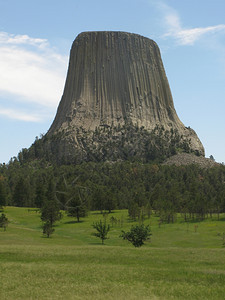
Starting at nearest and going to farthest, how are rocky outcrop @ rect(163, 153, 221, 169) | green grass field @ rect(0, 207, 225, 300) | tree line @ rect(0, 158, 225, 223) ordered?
1. green grass field @ rect(0, 207, 225, 300)
2. tree line @ rect(0, 158, 225, 223)
3. rocky outcrop @ rect(163, 153, 221, 169)

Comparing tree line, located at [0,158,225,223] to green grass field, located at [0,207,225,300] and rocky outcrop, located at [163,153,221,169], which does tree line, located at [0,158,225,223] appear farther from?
green grass field, located at [0,207,225,300]

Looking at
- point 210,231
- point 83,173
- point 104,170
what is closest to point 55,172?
point 83,173

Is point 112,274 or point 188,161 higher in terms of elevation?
point 188,161

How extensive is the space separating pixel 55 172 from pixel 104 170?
22.4 metres

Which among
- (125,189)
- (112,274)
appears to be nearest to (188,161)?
(125,189)

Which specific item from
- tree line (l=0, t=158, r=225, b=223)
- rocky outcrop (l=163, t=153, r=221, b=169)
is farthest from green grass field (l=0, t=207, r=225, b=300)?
rocky outcrop (l=163, t=153, r=221, b=169)

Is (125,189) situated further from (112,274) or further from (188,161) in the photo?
(112,274)

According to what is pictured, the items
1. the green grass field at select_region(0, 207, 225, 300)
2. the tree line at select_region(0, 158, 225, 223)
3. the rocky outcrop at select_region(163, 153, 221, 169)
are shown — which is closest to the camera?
the green grass field at select_region(0, 207, 225, 300)

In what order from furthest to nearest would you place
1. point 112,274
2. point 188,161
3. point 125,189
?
point 188,161, point 125,189, point 112,274

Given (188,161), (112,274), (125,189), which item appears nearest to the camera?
(112,274)

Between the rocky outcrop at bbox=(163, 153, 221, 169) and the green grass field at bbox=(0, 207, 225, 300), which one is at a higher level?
the rocky outcrop at bbox=(163, 153, 221, 169)

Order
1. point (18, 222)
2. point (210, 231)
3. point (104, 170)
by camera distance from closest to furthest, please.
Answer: point (210, 231) → point (18, 222) → point (104, 170)

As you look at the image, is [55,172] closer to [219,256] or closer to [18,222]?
[18,222]

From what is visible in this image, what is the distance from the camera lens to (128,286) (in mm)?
22031
